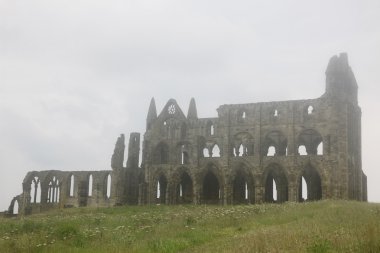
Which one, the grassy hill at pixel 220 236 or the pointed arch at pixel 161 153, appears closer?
the grassy hill at pixel 220 236

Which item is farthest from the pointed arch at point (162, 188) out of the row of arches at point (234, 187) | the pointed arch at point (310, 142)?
the pointed arch at point (310, 142)

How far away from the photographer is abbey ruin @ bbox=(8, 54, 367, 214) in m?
47.7

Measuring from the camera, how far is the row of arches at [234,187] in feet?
163

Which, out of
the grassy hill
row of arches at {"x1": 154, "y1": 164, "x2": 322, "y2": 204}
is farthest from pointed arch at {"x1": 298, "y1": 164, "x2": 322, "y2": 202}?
the grassy hill

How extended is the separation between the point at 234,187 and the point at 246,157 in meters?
3.48

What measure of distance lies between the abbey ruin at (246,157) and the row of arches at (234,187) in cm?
9

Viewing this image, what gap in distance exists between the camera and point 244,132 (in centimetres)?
5188

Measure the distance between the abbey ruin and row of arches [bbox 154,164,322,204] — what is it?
93 millimetres

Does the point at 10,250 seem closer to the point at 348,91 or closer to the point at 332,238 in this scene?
the point at 332,238

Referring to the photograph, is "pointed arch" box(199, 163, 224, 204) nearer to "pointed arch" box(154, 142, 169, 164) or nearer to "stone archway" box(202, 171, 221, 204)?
"stone archway" box(202, 171, 221, 204)

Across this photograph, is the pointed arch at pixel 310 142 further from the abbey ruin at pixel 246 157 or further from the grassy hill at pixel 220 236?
the grassy hill at pixel 220 236

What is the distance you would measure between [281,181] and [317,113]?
7.00 metres

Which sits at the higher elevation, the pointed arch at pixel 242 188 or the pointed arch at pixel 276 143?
the pointed arch at pixel 276 143

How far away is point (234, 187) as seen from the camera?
52219 mm
